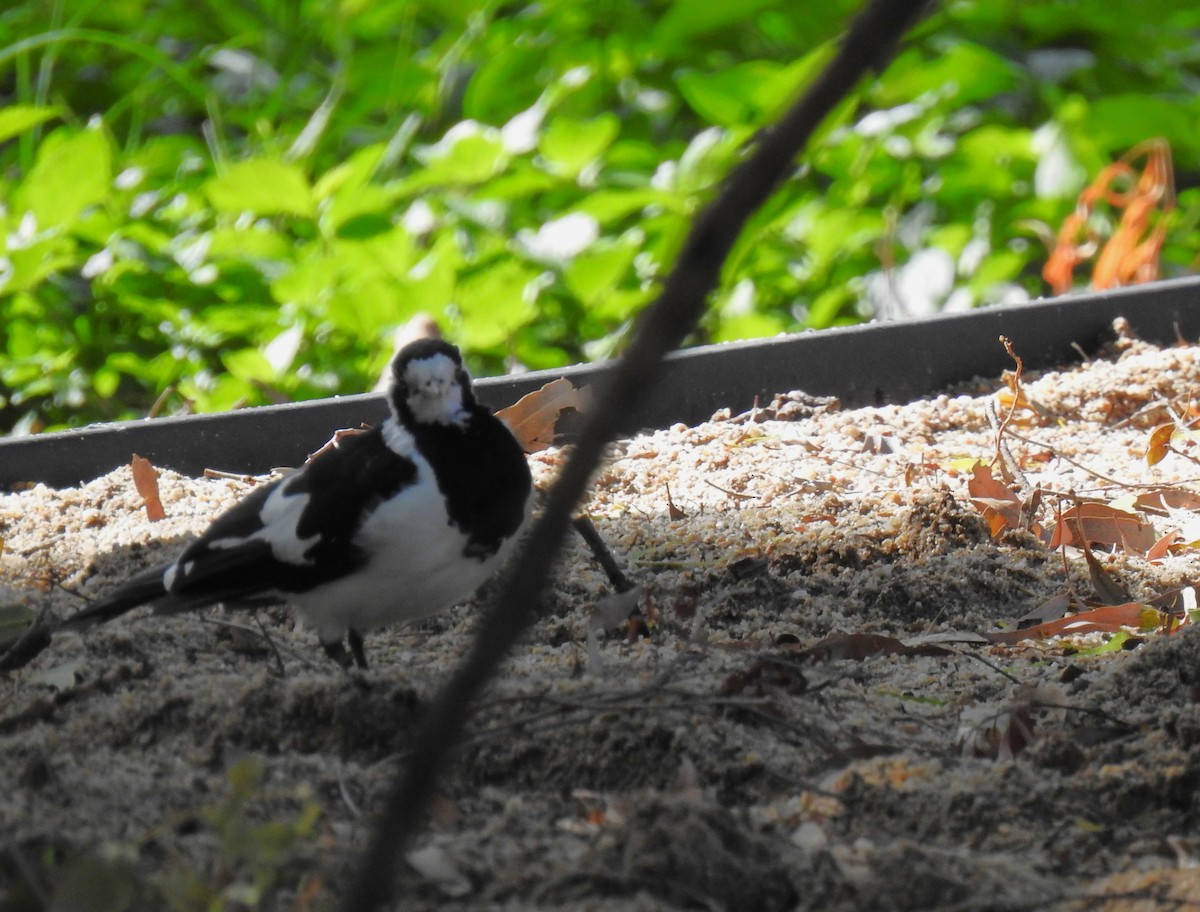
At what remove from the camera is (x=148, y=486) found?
2.94 metres

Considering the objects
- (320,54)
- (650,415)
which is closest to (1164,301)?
(650,415)

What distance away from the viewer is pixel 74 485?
126 inches

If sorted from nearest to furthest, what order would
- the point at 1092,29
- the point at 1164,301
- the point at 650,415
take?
the point at 650,415 → the point at 1164,301 → the point at 1092,29

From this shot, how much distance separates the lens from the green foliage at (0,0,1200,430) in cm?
432

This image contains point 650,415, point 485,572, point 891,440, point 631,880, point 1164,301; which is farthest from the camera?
point 1164,301

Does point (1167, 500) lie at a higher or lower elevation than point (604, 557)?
lower

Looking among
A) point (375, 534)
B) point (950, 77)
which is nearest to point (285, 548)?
point (375, 534)

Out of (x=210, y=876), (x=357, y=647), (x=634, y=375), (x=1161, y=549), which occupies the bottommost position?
(x=1161, y=549)

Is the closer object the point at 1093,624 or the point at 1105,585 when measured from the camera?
the point at 1093,624

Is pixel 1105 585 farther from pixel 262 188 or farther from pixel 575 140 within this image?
pixel 262 188

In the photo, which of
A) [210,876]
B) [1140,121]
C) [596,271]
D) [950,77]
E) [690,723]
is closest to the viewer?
[210,876]

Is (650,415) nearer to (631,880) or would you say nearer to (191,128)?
(631,880)

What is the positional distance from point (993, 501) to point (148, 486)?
1.62 meters

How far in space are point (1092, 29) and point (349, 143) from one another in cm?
286
